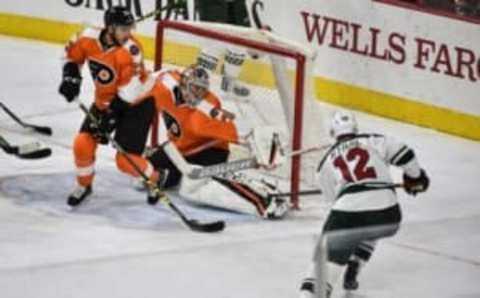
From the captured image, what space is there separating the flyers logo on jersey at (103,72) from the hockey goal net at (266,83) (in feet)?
2.22

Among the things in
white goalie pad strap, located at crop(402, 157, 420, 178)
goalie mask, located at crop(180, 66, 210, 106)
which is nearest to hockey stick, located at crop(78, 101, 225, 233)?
goalie mask, located at crop(180, 66, 210, 106)

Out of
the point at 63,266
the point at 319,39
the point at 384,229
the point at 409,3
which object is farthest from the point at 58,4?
the point at 384,229

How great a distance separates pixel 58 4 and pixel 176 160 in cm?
426

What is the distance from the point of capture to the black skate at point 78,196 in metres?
7.71

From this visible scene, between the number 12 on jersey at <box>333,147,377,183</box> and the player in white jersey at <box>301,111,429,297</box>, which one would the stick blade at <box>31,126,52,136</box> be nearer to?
the player in white jersey at <box>301,111,429,297</box>

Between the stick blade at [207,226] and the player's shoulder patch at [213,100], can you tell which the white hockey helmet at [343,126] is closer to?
the stick blade at [207,226]

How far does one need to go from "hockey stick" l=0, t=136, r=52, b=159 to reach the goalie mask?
0.95 metres

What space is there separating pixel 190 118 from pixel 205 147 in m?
0.16

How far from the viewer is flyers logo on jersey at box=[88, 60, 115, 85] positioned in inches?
301

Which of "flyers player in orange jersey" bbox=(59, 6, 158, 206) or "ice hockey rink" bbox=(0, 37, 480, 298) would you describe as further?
"flyers player in orange jersey" bbox=(59, 6, 158, 206)

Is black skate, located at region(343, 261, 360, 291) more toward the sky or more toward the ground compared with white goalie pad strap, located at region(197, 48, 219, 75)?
more toward the ground

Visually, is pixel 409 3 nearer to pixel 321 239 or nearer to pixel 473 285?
pixel 473 285

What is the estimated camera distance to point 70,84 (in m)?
7.56

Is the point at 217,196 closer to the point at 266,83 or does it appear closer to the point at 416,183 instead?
the point at 266,83
